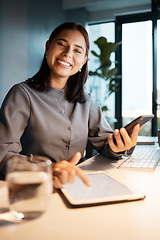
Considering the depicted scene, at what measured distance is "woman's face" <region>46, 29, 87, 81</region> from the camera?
1275 mm

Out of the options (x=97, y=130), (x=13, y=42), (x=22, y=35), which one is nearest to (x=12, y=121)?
(x=97, y=130)

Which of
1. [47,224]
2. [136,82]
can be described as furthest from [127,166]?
[136,82]

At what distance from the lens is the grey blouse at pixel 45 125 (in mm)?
1062

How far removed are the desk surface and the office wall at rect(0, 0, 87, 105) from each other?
2.87 meters

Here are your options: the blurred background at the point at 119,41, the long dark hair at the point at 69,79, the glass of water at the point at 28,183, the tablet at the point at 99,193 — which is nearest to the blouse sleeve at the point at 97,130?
the long dark hair at the point at 69,79

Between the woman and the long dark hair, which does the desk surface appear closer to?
the woman

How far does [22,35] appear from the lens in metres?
3.60

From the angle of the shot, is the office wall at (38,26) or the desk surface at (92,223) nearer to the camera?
the desk surface at (92,223)

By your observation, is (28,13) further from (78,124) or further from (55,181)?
(55,181)

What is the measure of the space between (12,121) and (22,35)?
114 inches

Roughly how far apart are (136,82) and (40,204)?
4345mm

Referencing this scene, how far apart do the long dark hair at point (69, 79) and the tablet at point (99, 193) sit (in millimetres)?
703

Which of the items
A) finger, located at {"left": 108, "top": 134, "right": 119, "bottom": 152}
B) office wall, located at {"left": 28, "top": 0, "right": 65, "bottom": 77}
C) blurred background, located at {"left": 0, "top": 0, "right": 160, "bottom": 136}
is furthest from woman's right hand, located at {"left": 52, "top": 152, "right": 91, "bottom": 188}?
office wall, located at {"left": 28, "top": 0, "right": 65, "bottom": 77}

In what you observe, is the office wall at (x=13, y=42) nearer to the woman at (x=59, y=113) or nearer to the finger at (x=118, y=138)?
the woman at (x=59, y=113)
